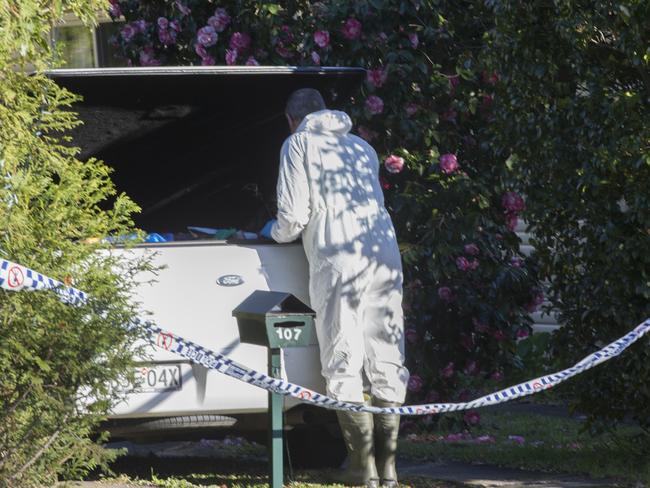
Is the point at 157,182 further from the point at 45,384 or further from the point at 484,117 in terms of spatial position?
the point at 45,384

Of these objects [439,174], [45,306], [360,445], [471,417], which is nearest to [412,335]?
[471,417]

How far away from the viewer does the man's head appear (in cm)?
793

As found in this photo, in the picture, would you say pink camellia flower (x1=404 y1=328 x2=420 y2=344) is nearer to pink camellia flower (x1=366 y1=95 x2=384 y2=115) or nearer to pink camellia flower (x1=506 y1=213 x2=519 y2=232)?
pink camellia flower (x1=506 y1=213 x2=519 y2=232)

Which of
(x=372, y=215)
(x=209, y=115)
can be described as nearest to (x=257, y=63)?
(x=209, y=115)

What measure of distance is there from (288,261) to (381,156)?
1.86 metres

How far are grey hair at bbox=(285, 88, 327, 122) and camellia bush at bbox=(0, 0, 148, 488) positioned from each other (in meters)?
2.03

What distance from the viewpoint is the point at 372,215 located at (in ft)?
25.3

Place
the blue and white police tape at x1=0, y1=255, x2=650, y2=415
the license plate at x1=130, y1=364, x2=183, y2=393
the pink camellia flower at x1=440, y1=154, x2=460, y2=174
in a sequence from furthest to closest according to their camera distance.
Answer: the pink camellia flower at x1=440, y1=154, x2=460, y2=174 → the license plate at x1=130, y1=364, x2=183, y2=393 → the blue and white police tape at x1=0, y1=255, x2=650, y2=415

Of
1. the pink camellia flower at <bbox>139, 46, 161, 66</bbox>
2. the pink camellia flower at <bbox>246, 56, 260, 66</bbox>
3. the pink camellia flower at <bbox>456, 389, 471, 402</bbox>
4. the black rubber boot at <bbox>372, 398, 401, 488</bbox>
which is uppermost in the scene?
the pink camellia flower at <bbox>246, 56, 260, 66</bbox>

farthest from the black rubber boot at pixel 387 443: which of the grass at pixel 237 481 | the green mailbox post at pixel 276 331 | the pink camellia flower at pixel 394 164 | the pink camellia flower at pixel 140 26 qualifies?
the pink camellia flower at pixel 140 26

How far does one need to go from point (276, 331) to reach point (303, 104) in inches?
72.2

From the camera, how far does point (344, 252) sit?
7523mm

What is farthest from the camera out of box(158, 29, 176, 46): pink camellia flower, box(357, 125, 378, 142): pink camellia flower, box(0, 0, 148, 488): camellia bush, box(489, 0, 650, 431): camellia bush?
box(158, 29, 176, 46): pink camellia flower

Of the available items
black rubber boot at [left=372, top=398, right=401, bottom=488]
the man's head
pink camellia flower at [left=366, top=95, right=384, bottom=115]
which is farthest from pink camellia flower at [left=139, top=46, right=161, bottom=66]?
black rubber boot at [left=372, top=398, right=401, bottom=488]
